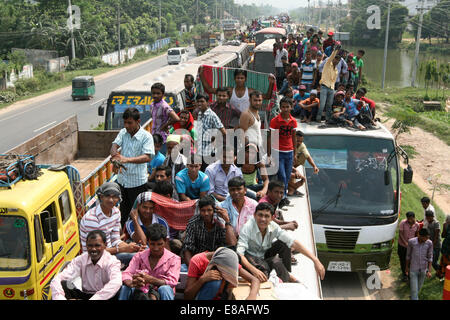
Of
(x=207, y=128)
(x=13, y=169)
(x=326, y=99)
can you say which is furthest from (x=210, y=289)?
(x=326, y=99)

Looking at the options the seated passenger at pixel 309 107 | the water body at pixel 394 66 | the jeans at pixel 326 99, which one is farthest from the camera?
the water body at pixel 394 66

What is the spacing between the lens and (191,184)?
6848 millimetres

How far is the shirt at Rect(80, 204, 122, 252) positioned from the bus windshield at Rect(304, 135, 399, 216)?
4446 millimetres

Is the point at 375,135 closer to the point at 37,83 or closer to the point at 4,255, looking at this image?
the point at 4,255

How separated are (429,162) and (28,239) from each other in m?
18.5

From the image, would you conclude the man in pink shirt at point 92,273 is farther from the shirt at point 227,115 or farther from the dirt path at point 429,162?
the dirt path at point 429,162

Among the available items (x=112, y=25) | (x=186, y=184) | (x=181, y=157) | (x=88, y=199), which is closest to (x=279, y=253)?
(x=186, y=184)

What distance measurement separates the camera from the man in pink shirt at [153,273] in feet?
15.4

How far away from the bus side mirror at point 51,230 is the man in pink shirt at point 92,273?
2.86 ft

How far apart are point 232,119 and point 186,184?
2409mm

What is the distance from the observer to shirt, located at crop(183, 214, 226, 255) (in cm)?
568

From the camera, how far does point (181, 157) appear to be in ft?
25.4

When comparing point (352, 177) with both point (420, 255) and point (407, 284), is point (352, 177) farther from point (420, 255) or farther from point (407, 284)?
point (407, 284)

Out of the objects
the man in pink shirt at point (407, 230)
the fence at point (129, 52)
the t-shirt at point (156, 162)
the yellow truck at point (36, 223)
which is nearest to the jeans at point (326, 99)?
the man in pink shirt at point (407, 230)
